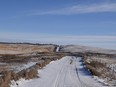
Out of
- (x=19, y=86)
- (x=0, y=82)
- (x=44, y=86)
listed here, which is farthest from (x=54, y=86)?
(x=0, y=82)

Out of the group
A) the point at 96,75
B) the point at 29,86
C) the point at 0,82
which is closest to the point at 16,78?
the point at 29,86

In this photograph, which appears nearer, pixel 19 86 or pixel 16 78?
pixel 19 86

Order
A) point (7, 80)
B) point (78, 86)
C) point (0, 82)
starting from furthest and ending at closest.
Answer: point (78, 86), point (7, 80), point (0, 82)

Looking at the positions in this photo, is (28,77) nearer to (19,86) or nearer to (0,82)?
(19,86)

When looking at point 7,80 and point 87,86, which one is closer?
point 7,80

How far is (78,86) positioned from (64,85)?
0.97 meters

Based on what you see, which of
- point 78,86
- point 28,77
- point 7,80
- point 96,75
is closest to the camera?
point 7,80

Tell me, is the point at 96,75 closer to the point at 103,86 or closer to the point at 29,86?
the point at 103,86

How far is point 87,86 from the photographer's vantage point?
23.7 m

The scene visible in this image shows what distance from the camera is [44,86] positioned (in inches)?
894

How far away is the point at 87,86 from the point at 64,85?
1.57 metres

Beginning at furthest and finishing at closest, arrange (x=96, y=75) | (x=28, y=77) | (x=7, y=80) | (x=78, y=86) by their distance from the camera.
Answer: (x=96, y=75)
(x=28, y=77)
(x=78, y=86)
(x=7, y=80)

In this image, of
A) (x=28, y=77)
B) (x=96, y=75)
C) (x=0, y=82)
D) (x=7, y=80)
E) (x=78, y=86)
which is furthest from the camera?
(x=96, y=75)

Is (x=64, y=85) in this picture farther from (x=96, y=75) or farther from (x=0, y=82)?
(x=96, y=75)
